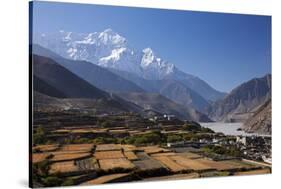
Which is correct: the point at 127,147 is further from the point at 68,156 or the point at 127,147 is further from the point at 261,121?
the point at 261,121

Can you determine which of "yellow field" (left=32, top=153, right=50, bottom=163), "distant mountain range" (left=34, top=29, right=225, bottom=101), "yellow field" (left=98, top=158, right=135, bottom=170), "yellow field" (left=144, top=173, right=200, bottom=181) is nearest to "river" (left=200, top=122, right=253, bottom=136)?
"distant mountain range" (left=34, top=29, right=225, bottom=101)

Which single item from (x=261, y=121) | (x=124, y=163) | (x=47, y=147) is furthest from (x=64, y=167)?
(x=261, y=121)

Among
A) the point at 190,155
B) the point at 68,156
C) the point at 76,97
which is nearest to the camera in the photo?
the point at 68,156

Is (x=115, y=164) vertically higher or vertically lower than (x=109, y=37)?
lower

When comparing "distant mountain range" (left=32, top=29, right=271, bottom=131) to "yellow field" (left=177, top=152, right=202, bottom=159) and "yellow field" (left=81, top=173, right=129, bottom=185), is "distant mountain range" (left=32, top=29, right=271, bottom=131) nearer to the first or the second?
"yellow field" (left=177, top=152, right=202, bottom=159)

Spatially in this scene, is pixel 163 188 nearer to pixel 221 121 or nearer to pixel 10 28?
pixel 221 121

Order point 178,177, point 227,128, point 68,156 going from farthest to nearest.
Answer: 1. point 227,128
2. point 178,177
3. point 68,156

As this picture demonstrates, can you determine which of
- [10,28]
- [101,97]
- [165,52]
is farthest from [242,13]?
[10,28]
